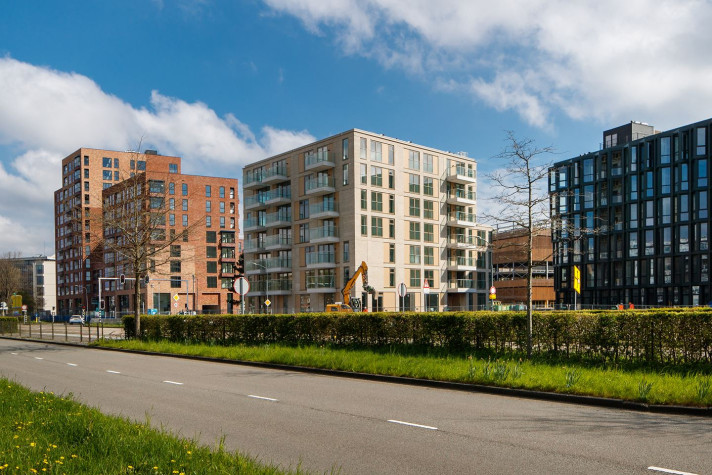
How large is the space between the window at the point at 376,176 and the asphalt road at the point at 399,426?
137 feet

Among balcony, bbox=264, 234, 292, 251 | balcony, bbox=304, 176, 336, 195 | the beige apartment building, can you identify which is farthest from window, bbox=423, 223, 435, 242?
balcony, bbox=264, 234, 292, 251

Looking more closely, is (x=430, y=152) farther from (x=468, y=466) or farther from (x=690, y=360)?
(x=468, y=466)

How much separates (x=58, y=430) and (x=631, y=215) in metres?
69.1

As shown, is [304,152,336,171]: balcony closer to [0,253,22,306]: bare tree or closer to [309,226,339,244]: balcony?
[309,226,339,244]: balcony

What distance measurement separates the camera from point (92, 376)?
53.1 ft

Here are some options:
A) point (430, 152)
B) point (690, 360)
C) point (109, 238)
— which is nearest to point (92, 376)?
point (690, 360)

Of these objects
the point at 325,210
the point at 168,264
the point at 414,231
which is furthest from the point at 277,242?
the point at 168,264

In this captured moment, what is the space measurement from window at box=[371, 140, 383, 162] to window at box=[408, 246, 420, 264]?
916 centimetres

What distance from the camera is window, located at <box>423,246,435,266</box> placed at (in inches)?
2352

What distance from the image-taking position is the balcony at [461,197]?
205 ft

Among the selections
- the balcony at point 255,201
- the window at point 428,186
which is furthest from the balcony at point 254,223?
the window at point 428,186

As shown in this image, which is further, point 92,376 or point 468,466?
point 92,376

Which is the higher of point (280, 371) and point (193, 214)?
point (193, 214)

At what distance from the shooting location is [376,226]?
55594 millimetres
